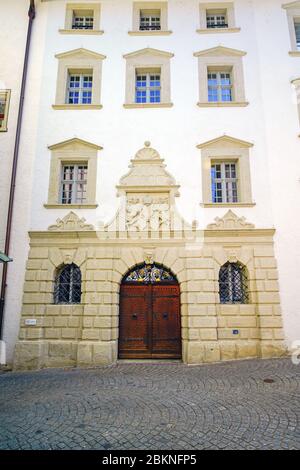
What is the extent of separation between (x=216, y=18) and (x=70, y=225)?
1122cm

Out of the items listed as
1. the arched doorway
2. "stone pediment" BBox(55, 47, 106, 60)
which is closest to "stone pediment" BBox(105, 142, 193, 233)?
the arched doorway

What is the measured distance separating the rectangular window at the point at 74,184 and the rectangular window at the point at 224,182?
4.82 meters

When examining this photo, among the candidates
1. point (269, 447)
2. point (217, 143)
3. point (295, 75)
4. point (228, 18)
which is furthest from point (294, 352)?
point (228, 18)

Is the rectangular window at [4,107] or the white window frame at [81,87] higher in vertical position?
the white window frame at [81,87]

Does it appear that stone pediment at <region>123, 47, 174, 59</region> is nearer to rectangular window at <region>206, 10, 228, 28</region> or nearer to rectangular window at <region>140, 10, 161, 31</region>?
rectangular window at <region>140, 10, 161, 31</region>

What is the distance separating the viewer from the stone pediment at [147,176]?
33.9 feet

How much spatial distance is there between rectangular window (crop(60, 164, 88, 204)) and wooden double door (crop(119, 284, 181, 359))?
12.1 ft

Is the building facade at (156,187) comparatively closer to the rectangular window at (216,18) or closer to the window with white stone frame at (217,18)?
the window with white stone frame at (217,18)

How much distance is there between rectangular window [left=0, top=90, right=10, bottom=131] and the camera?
11.4m

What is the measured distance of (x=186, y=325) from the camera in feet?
30.6

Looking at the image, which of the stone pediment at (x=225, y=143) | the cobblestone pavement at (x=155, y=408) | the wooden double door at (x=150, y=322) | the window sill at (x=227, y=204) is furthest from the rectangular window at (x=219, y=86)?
the cobblestone pavement at (x=155, y=408)

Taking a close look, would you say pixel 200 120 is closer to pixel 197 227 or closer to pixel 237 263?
pixel 197 227

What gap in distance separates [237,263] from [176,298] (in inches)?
96.2
